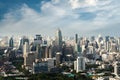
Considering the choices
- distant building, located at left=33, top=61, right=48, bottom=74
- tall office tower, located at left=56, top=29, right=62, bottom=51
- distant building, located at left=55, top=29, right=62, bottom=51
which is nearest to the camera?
distant building, located at left=33, top=61, right=48, bottom=74

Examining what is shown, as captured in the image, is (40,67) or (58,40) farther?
(58,40)

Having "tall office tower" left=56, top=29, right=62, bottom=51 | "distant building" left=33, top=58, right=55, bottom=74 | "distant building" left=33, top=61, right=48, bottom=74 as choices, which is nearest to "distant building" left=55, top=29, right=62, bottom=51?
"tall office tower" left=56, top=29, right=62, bottom=51

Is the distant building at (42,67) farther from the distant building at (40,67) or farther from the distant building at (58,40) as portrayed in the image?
the distant building at (58,40)

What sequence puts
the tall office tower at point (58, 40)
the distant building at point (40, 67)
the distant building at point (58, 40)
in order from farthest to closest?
the tall office tower at point (58, 40) → the distant building at point (58, 40) → the distant building at point (40, 67)

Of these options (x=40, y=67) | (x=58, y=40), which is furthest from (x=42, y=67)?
(x=58, y=40)

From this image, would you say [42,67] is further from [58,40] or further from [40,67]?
[58,40]

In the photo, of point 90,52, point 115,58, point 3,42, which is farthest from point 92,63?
point 3,42

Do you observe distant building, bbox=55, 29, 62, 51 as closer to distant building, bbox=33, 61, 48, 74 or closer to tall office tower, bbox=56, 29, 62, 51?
tall office tower, bbox=56, 29, 62, 51

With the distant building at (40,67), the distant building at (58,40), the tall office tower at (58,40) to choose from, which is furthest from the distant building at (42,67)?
the tall office tower at (58,40)

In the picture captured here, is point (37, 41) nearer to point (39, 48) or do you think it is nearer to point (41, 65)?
point (39, 48)

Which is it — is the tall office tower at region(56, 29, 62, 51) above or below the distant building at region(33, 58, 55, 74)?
above

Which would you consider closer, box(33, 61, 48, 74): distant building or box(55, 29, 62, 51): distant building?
box(33, 61, 48, 74): distant building

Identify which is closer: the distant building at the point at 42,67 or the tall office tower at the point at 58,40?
the distant building at the point at 42,67
